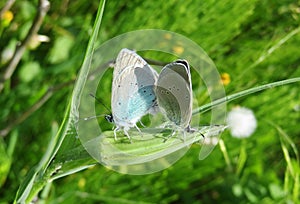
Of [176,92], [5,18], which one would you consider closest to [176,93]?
[176,92]

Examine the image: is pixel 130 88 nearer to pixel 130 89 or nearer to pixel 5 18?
pixel 130 89

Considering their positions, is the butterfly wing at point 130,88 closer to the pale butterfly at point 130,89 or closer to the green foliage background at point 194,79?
the pale butterfly at point 130,89

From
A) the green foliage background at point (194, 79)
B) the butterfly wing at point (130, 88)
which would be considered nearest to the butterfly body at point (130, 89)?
the butterfly wing at point (130, 88)

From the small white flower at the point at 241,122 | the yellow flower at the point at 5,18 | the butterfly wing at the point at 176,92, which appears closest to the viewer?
the butterfly wing at the point at 176,92

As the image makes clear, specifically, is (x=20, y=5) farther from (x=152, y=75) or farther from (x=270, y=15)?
(x=152, y=75)

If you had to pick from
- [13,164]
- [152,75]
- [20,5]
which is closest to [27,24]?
[20,5]

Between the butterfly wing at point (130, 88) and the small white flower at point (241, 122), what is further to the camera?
the small white flower at point (241, 122)

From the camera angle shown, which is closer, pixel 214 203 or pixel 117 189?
pixel 117 189

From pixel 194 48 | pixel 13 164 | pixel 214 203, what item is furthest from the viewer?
pixel 214 203
